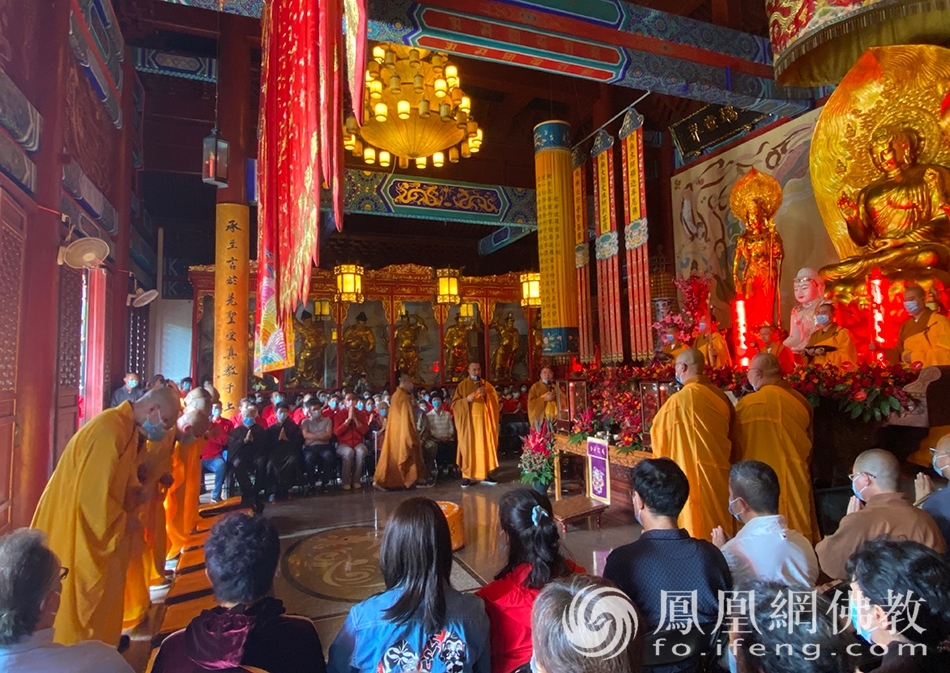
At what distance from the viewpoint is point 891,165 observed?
5609 mm

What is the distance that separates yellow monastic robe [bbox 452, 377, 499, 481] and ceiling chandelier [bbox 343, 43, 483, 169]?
133 inches

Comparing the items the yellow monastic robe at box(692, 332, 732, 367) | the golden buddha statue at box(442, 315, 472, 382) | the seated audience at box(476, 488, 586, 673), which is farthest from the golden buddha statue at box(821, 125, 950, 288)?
the golden buddha statue at box(442, 315, 472, 382)

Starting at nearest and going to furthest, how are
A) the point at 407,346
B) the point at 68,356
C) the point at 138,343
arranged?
the point at 68,356 → the point at 138,343 → the point at 407,346

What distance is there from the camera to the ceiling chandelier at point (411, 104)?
6.30 meters

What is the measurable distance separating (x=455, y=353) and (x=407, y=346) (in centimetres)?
116

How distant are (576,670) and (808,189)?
307 inches

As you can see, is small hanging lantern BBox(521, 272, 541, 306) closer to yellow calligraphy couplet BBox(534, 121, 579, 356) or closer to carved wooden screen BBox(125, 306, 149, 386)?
yellow calligraphy couplet BBox(534, 121, 579, 356)

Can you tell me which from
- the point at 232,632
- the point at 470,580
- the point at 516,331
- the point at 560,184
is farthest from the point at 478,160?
the point at 232,632

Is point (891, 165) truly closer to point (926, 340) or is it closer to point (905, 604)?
point (926, 340)

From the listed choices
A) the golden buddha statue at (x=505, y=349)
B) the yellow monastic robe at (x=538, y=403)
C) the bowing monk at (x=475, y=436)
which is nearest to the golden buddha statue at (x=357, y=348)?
the golden buddha statue at (x=505, y=349)

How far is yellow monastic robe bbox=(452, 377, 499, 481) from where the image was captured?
24.0ft

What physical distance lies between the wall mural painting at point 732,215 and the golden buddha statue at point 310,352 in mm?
7447

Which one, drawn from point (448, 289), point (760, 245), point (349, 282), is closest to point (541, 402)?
point (760, 245)

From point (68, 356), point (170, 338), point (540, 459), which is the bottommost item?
point (540, 459)
